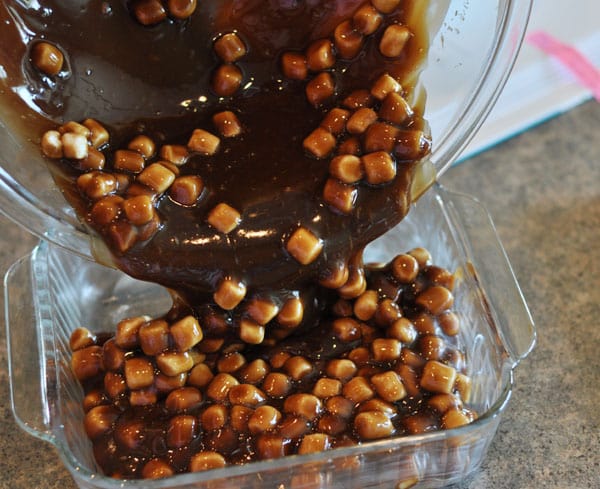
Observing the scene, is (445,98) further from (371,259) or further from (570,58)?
(570,58)

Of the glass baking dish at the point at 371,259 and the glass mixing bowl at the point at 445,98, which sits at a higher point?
the glass mixing bowl at the point at 445,98

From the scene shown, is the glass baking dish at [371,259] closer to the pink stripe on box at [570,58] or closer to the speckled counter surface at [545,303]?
the speckled counter surface at [545,303]

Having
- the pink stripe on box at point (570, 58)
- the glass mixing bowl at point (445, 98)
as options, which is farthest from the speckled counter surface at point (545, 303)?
the glass mixing bowl at point (445, 98)

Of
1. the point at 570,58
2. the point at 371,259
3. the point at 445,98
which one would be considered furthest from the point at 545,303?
the point at 570,58

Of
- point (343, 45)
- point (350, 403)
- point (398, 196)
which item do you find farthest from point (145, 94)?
point (350, 403)

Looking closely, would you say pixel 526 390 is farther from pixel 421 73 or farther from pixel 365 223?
pixel 421 73

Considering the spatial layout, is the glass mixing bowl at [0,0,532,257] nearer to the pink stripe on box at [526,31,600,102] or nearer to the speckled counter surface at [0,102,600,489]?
the speckled counter surface at [0,102,600,489]

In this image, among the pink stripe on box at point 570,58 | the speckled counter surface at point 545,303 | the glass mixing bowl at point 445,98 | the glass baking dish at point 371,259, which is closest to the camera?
the glass baking dish at point 371,259
